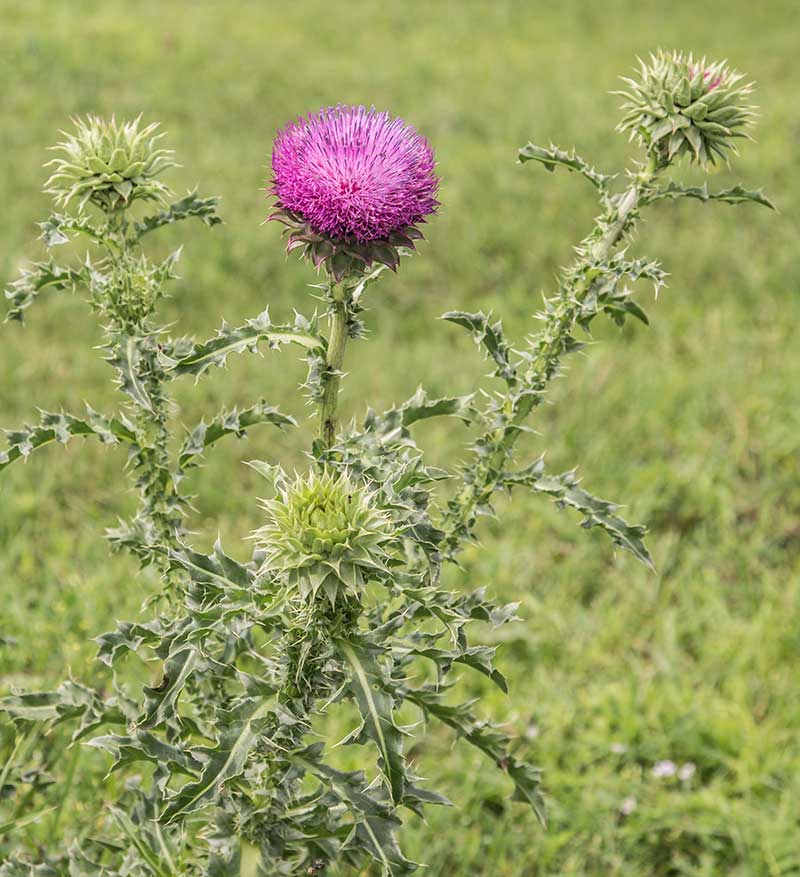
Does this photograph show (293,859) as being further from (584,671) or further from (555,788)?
(584,671)

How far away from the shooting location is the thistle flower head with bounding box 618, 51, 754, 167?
2.38 m

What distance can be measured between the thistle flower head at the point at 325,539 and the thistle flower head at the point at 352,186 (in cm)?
51

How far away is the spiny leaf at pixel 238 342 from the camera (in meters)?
2.21

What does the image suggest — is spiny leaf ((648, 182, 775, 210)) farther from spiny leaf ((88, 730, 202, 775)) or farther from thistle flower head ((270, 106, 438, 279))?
spiny leaf ((88, 730, 202, 775))

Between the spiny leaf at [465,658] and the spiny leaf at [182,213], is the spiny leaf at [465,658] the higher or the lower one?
the lower one

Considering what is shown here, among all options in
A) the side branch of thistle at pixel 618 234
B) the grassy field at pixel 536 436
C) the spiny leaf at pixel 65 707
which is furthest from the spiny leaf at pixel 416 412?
the grassy field at pixel 536 436

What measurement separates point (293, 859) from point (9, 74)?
9.07m

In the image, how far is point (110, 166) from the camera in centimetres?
234

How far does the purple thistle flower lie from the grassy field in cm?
186

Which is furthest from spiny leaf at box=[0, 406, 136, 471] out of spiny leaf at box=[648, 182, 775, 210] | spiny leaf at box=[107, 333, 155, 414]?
spiny leaf at box=[648, 182, 775, 210]

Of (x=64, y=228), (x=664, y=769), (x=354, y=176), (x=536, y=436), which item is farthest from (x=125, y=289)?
(x=536, y=436)

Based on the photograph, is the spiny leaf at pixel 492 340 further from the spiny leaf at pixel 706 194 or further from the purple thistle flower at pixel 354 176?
the spiny leaf at pixel 706 194

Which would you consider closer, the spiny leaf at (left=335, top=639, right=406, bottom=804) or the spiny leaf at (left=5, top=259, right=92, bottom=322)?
the spiny leaf at (left=335, top=639, right=406, bottom=804)

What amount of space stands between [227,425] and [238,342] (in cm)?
32
